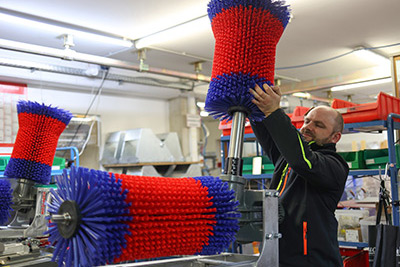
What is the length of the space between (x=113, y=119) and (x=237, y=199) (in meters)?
6.44

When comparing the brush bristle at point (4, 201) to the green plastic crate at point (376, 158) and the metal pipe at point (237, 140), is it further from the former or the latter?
the green plastic crate at point (376, 158)

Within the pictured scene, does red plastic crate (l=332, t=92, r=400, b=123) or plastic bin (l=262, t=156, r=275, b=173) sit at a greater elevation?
red plastic crate (l=332, t=92, r=400, b=123)

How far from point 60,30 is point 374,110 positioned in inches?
137

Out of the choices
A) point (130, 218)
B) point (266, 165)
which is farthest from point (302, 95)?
point (130, 218)

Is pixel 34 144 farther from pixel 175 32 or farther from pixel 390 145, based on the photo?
pixel 175 32

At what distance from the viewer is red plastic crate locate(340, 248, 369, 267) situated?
11.1 feet

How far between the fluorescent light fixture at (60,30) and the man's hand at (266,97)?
13.5ft

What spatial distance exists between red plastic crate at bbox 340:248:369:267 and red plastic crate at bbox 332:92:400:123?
110cm

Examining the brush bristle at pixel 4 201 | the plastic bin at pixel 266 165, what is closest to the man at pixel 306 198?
the brush bristle at pixel 4 201

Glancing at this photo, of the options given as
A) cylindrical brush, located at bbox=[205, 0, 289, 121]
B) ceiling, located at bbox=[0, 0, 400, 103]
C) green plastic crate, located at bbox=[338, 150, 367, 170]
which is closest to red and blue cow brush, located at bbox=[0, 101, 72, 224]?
cylindrical brush, located at bbox=[205, 0, 289, 121]

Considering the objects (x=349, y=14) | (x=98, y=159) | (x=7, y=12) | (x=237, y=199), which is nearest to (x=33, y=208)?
(x=237, y=199)

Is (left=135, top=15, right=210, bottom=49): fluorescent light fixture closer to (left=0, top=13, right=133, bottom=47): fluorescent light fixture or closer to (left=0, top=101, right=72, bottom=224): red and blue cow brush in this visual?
(left=0, top=13, right=133, bottom=47): fluorescent light fixture

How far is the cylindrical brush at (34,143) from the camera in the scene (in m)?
1.82

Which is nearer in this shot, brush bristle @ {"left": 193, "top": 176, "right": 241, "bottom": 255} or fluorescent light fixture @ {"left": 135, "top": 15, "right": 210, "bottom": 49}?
brush bristle @ {"left": 193, "top": 176, "right": 241, "bottom": 255}
